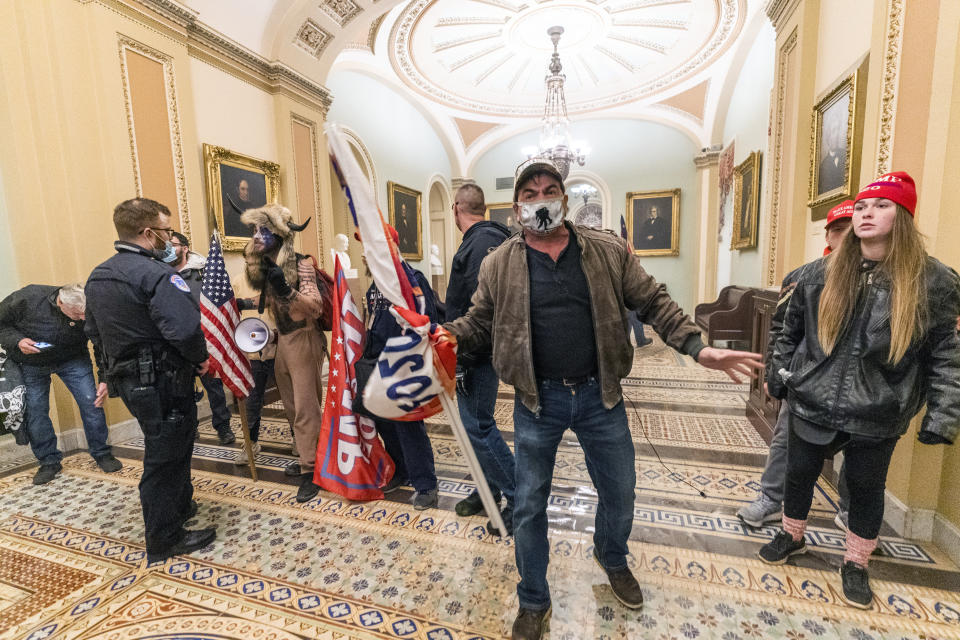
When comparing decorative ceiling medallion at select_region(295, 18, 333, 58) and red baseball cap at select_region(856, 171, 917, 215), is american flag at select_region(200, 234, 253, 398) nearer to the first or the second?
red baseball cap at select_region(856, 171, 917, 215)

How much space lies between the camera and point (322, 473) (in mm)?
2648

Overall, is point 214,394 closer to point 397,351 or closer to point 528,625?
point 397,351

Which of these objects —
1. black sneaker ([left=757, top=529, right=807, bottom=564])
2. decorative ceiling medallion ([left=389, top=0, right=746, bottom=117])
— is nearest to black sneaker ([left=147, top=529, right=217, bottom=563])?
black sneaker ([left=757, top=529, right=807, bottom=564])

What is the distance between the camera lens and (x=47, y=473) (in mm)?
3156

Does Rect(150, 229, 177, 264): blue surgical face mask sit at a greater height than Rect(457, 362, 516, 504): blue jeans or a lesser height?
greater

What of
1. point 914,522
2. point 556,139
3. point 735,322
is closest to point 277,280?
point 914,522

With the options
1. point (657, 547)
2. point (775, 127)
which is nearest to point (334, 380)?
point (657, 547)

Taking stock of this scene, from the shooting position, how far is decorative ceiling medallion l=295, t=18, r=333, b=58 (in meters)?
5.20

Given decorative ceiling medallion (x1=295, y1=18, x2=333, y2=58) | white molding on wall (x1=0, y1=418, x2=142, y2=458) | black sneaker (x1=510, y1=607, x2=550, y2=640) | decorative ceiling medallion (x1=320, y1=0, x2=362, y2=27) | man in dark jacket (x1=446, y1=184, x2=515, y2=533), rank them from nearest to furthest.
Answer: black sneaker (x1=510, y1=607, x2=550, y2=640), man in dark jacket (x1=446, y1=184, x2=515, y2=533), white molding on wall (x1=0, y1=418, x2=142, y2=458), decorative ceiling medallion (x1=320, y1=0, x2=362, y2=27), decorative ceiling medallion (x1=295, y1=18, x2=333, y2=58)

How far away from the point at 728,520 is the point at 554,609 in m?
1.25

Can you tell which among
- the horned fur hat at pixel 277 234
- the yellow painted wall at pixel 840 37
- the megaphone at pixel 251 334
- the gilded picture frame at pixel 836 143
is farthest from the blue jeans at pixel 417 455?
the yellow painted wall at pixel 840 37

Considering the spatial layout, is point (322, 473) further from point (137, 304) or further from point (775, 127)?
point (775, 127)

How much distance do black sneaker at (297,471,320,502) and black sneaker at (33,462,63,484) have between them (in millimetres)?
1949

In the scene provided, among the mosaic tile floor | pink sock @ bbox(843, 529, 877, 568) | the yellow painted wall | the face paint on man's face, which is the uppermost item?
the yellow painted wall
